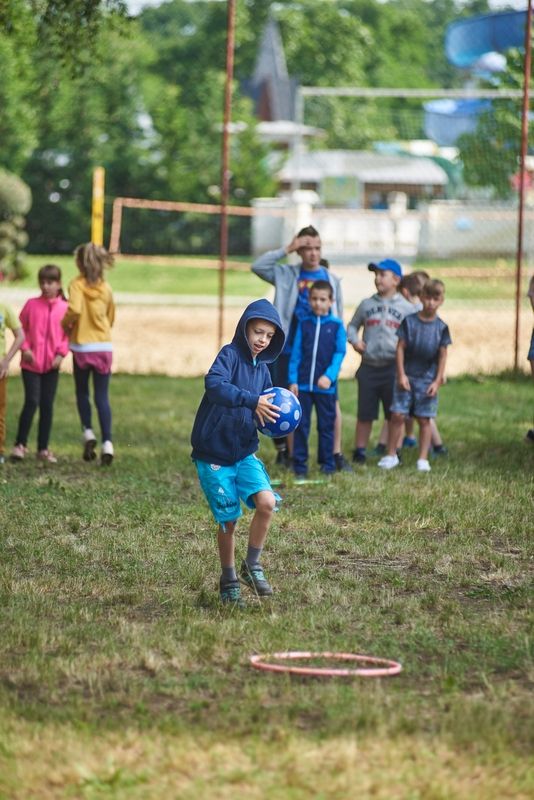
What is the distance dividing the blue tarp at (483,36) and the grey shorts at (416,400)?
27.6m

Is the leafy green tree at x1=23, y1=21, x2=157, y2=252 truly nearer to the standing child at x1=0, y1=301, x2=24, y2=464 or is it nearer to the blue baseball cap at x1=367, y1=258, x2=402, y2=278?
the standing child at x1=0, y1=301, x2=24, y2=464

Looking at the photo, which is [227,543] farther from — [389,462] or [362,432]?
[362,432]

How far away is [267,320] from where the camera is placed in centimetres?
590

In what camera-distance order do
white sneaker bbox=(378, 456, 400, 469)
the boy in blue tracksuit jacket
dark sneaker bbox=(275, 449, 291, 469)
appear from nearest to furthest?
the boy in blue tracksuit jacket → white sneaker bbox=(378, 456, 400, 469) → dark sneaker bbox=(275, 449, 291, 469)

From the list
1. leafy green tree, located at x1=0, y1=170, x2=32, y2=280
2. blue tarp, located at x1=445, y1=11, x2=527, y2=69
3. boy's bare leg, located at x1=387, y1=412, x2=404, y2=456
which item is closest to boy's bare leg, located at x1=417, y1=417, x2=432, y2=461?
boy's bare leg, located at x1=387, y1=412, x2=404, y2=456

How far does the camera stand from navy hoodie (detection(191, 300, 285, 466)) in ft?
19.4

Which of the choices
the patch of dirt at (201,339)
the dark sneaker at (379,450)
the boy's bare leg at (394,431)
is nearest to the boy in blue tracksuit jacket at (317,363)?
the boy's bare leg at (394,431)

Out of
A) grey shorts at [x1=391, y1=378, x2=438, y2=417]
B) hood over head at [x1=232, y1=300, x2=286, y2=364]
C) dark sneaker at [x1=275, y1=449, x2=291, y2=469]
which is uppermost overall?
hood over head at [x1=232, y1=300, x2=286, y2=364]

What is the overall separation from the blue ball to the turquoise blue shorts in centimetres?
18

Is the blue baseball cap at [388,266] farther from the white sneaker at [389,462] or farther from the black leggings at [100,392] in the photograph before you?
the black leggings at [100,392]

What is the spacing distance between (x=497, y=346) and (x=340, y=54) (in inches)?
1969

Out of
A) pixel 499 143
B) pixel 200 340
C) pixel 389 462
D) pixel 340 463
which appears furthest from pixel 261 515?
pixel 499 143

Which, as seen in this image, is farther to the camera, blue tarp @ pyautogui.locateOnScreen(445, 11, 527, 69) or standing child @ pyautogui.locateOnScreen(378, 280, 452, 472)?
blue tarp @ pyautogui.locateOnScreen(445, 11, 527, 69)

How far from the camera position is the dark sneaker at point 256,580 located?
615cm
